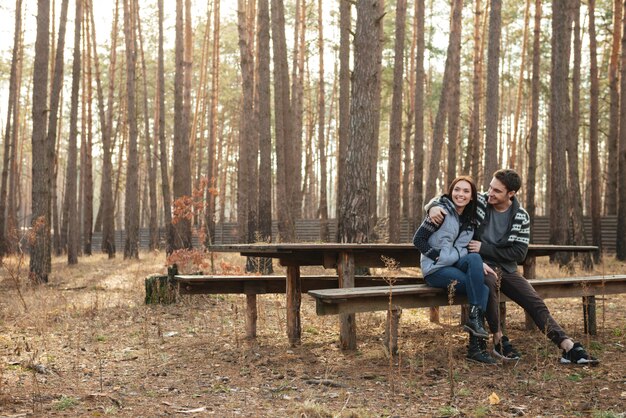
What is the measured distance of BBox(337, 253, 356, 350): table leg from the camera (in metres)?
6.05

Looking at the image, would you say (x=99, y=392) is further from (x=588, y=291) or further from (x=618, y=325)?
(x=618, y=325)

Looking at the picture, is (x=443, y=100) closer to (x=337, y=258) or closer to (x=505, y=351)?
(x=337, y=258)

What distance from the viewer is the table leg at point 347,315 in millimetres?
6055

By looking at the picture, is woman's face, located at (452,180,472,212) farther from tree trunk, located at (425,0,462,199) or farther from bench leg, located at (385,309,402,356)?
tree trunk, located at (425,0,462,199)

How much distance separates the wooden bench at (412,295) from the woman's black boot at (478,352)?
1.17 feet

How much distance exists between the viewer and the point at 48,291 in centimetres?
1122

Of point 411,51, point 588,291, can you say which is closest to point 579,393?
point 588,291

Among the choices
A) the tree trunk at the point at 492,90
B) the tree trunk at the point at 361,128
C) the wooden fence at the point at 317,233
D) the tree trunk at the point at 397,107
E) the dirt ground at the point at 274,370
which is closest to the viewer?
the dirt ground at the point at 274,370

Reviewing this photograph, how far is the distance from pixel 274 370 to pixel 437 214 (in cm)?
189

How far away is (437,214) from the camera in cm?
555

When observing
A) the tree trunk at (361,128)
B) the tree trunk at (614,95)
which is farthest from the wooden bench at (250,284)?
the tree trunk at (614,95)

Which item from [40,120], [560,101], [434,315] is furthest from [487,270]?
[560,101]

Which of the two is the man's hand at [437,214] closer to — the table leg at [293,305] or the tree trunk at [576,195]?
the table leg at [293,305]

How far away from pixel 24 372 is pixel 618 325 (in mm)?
6147
